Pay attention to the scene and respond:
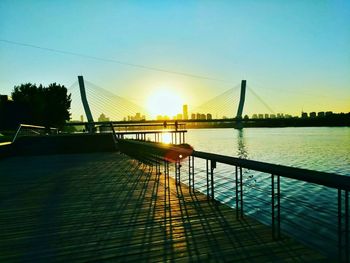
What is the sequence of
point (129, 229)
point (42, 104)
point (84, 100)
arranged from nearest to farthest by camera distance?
point (129, 229) < point (42, 104) < point (84, 100)

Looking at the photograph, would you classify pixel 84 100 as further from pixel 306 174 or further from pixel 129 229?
pixel 306 174

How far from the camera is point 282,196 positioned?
1119 cm

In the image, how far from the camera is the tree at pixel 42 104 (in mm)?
38094

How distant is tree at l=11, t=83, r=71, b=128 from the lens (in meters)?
38.1

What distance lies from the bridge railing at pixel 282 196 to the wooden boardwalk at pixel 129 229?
38 cm

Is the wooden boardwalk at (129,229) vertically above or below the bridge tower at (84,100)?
below

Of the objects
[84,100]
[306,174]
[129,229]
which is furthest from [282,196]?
[84,100]

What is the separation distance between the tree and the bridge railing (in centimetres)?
2460

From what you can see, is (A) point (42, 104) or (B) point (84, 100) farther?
(B) point (84, 100)

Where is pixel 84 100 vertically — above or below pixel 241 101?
below

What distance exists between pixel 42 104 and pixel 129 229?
1505 inches

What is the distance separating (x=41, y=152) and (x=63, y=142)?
1.54 meters

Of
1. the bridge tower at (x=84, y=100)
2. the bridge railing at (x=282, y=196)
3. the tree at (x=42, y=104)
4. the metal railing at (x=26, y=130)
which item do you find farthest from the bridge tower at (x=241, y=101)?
the bridge railing at (x=282, y=196)

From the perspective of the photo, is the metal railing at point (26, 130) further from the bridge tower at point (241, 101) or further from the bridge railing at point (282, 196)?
the bridge tower at point (241, 101)
